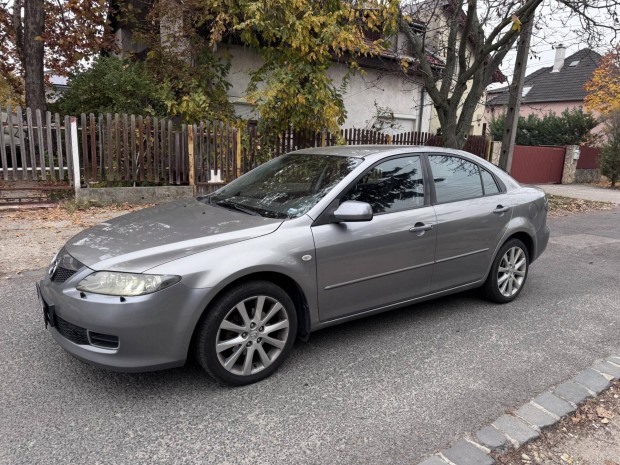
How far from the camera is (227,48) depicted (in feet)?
38.5

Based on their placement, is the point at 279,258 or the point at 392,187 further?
the point at 392,187

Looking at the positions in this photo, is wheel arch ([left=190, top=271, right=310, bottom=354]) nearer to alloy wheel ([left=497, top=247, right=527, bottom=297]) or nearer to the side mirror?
the side mirror

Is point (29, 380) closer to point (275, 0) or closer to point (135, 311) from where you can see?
point (135, 311)

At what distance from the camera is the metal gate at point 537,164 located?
17375 millimetres

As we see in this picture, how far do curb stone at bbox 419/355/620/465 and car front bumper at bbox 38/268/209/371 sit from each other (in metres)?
1.48

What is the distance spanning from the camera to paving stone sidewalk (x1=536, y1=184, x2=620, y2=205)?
1471cm

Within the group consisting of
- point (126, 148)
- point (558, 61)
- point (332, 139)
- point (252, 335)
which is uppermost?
point (558, 61)

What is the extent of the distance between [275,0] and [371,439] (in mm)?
8206

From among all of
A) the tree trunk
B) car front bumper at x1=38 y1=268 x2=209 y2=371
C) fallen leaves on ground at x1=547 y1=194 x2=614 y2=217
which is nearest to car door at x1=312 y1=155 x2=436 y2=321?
car front bumper at x1=38 y1=268 x2=209 y2=371

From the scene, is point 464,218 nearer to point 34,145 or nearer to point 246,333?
point 246,333

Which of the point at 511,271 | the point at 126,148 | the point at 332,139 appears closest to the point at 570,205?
the point at 332,139

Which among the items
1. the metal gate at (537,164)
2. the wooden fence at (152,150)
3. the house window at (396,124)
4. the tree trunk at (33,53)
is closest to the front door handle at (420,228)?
the wooden fence at (152,150)

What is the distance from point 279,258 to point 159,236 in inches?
30.7

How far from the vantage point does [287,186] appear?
3.75 m
